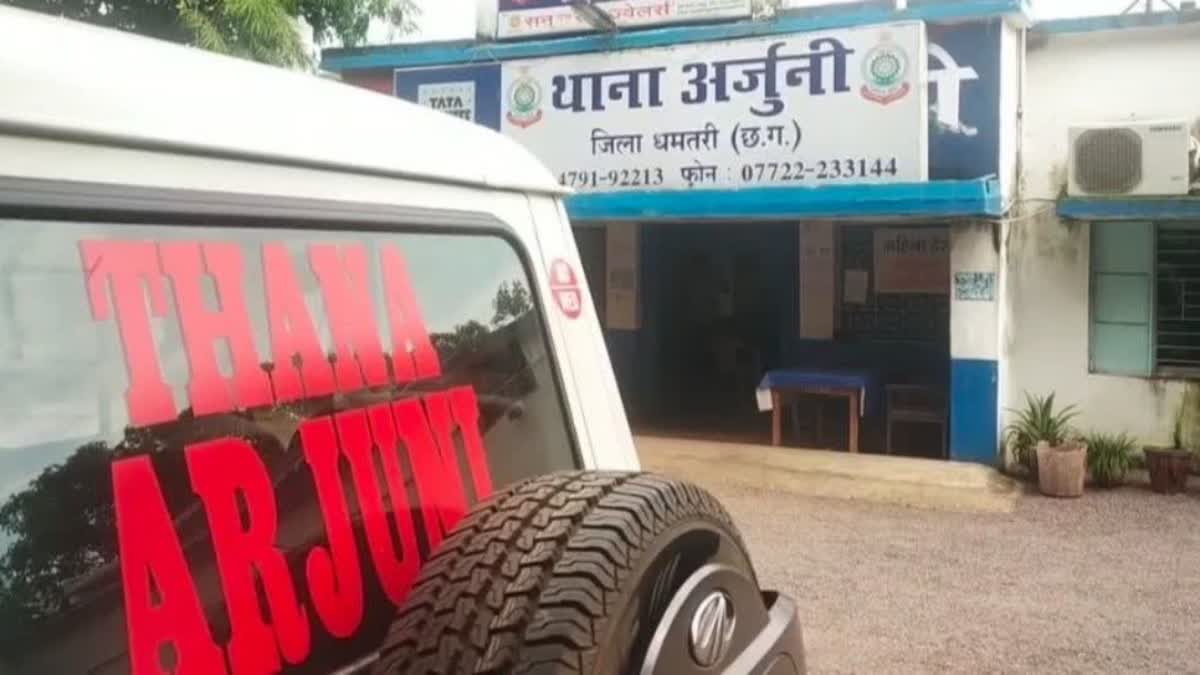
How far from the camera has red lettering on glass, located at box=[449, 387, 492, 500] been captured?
167 centimetres

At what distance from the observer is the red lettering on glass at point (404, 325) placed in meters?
1.54

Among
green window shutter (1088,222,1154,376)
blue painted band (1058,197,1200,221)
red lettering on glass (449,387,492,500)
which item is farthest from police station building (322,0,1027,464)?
red lettering on glass (449,387,492,500)

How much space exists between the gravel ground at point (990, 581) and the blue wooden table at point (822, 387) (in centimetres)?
115

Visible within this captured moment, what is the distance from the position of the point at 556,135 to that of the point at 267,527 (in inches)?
363

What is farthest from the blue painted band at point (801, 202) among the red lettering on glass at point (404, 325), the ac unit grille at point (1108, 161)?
the red lettering on glass at point (404, 325)

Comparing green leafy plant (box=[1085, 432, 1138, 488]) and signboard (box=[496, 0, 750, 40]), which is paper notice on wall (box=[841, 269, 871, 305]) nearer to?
green leafy plant (box=[1085, 432, 1138, 488])

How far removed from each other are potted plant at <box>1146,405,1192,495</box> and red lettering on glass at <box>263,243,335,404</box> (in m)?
8.88

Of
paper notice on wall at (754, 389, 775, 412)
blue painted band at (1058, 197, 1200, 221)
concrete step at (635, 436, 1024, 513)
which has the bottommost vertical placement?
concrete step at (635, 436, 1024, 513)

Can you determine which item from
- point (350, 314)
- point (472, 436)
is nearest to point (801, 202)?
point (472, 436)

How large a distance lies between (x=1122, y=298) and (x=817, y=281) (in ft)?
9.46

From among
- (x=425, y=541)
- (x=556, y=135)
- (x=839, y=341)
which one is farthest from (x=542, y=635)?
(x=839, y=341)

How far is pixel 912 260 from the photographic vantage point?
10828 mm

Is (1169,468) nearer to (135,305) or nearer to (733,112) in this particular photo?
(733,112)

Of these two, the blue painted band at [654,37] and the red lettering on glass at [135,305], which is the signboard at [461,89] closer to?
the blue painted band at [654,37]
